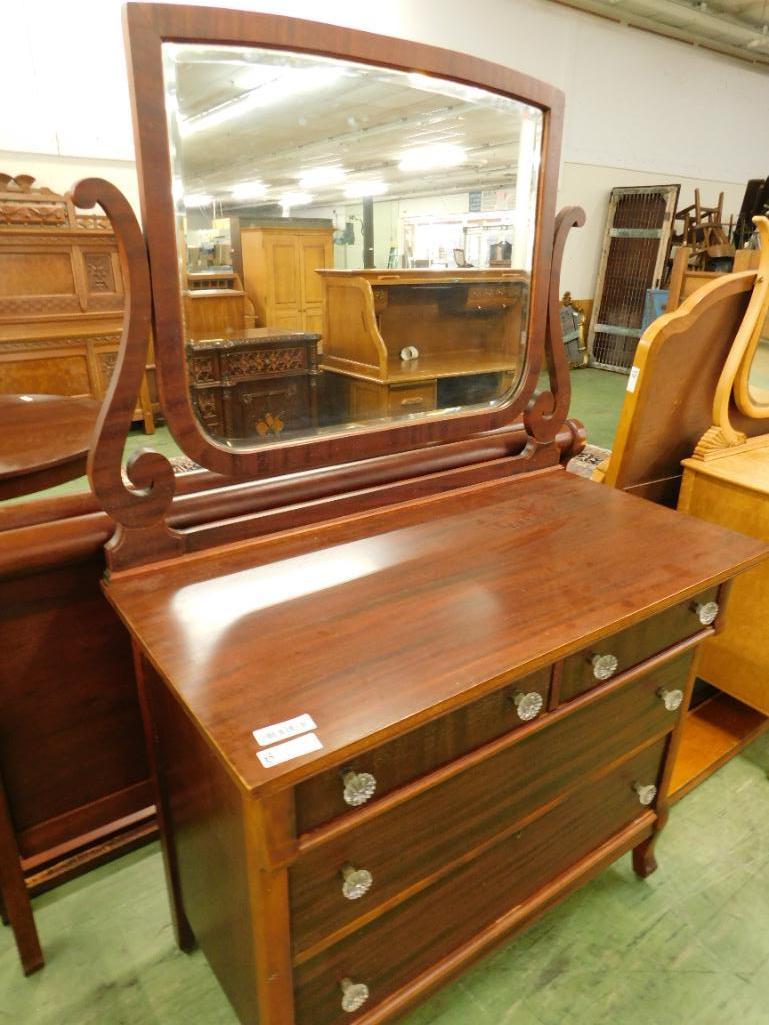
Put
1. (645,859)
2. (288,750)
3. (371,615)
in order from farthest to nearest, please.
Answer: (645,859) < (371,615) < (288,750)

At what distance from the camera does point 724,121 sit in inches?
296

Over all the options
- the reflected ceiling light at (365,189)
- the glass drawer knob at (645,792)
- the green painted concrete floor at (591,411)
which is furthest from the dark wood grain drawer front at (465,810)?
the green painted concrete floor at (591,411)

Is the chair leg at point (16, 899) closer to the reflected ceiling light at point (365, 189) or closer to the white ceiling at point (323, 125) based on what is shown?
the white ceiling at point (323, 125)

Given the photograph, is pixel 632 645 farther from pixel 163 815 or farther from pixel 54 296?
pixel 54 296

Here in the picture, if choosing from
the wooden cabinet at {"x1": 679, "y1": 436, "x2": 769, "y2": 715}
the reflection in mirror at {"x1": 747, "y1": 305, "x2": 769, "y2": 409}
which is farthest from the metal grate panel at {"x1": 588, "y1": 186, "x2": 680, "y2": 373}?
the wooden cabinet at {"x1": 679, "y1": 436, "x2": 769, "y2": 715}

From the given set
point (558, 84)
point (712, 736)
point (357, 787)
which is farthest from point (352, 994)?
point (558, 84)

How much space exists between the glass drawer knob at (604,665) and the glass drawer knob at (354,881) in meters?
0.49

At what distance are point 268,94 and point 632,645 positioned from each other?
1.17 metres

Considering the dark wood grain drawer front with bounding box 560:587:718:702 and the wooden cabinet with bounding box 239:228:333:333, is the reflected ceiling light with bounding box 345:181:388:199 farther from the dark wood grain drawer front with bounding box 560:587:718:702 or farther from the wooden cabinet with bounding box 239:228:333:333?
the dark wood grain drawer front with bounding box 560:587:718:702

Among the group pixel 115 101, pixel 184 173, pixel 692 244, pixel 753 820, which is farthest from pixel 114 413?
pixel 692 244

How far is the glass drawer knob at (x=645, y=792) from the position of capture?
4.77 ft

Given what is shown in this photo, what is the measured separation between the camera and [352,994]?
3.47 feet

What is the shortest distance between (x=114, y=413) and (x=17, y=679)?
0.60 metres

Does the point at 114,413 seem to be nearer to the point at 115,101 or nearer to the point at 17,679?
the point at 17,679
